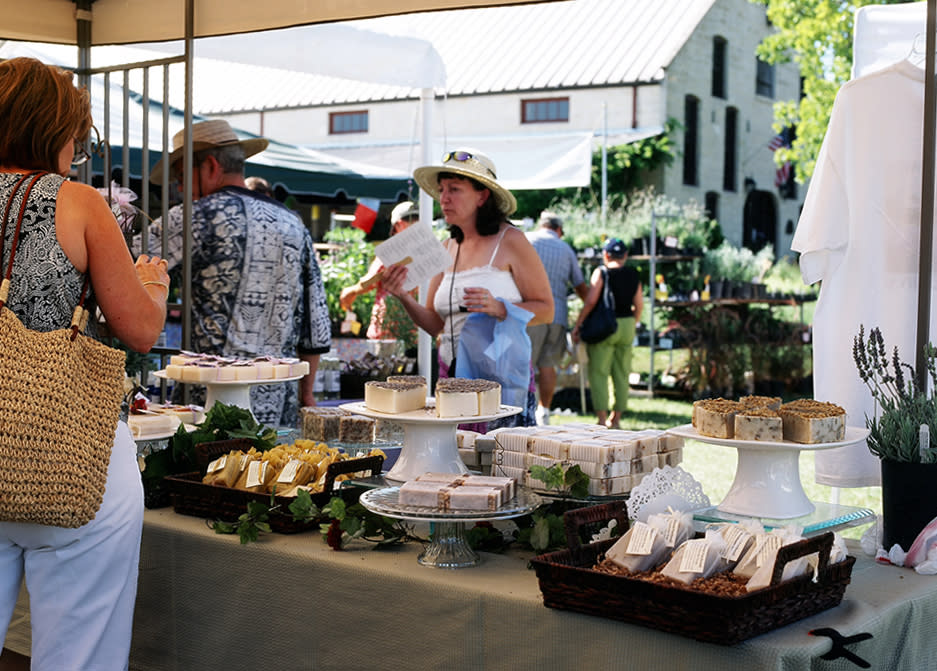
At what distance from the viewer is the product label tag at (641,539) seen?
1.85 metres

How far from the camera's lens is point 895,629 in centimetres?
191

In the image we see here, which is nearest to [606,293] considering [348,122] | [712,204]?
[712,204]

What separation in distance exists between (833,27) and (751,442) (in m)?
11.9

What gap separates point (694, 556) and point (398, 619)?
24.8 inches

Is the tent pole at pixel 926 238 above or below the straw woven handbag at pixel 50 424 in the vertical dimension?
above

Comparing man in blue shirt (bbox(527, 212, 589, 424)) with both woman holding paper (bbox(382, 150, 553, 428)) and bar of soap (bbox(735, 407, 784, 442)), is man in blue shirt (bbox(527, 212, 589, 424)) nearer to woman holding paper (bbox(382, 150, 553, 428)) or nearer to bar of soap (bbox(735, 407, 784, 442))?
woman holding paper (bbox(382, 150, 553, 428))

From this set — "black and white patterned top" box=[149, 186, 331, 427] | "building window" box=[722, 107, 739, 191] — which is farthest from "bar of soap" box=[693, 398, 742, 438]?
"building window" box=[722, 107, 739, 191]

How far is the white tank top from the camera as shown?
12.2 ft

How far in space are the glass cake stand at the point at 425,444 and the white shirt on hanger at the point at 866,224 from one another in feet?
4.13

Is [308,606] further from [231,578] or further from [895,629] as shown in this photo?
[895,629]

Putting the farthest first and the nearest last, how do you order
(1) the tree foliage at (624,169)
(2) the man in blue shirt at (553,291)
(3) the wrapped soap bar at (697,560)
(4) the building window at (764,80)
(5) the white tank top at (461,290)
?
(4) the building window at (764,80), (1) the tree foliage at (624,169), (2) the man in blue shirt at (553,291), (5) the white tank top at (461,290), (3) the wrapped soap bar at (697,560)

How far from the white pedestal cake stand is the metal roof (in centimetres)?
1751

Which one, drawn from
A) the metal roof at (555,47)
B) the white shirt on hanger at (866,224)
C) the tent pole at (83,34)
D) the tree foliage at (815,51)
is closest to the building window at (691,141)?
the metal roof at (555,47)

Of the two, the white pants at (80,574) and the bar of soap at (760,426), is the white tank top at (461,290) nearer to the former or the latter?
the bar of soap at (760,426)
